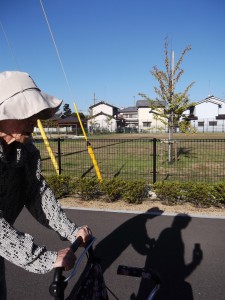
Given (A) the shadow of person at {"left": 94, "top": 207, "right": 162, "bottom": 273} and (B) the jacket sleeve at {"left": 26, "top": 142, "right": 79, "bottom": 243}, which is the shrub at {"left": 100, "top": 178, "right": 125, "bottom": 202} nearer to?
(A) the shadow of person at {"left": 94, "top": 207, "right": 162, "bottom": 273}

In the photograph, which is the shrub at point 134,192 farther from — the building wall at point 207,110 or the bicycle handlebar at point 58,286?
the building wall at point 207,110

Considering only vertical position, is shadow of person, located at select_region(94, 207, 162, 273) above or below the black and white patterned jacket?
below

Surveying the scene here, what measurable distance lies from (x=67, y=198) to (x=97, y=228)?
2.37m

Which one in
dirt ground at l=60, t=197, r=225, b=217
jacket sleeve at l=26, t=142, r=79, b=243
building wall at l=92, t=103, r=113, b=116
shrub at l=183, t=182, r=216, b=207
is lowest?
dirt ground at l=60, t=197, r=225, b=217

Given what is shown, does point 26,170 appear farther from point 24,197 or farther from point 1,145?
point 1,145

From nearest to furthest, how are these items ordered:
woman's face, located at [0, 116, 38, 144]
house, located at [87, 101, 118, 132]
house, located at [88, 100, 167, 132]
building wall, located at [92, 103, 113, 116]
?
1. woman's face, located at [0, 116, 38, 144]
2. house, located at [87, 101, 118, 132]
3. house, located at [88, 100, 167, 132]
4. building wall, located at [92, 103, 113, 116]

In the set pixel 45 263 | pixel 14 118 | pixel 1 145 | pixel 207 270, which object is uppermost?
pixel 14 118

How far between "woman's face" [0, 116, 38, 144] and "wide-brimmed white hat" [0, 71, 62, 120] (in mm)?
98

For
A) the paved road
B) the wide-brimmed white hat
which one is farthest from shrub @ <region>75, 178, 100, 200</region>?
the wide-brimmed white hat

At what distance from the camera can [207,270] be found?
156 inches

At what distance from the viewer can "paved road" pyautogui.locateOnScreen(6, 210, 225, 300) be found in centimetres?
353

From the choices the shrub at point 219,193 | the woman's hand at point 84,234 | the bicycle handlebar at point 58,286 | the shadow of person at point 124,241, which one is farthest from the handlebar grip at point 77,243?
the shrub at point 219,193

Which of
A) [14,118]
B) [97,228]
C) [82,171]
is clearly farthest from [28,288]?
[82,171]

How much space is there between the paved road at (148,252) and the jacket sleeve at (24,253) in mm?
2276
